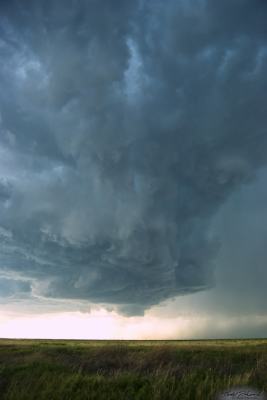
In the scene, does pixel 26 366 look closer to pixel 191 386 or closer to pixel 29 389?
pixel 29 389

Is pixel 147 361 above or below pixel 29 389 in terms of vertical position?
below

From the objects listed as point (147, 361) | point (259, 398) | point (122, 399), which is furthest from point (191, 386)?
point (147, 361)

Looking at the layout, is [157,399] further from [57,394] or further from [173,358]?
[173,358]

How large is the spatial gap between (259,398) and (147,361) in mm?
13170

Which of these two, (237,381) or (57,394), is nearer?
(57,394)

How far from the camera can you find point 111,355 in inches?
950

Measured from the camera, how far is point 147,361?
20.1 metres

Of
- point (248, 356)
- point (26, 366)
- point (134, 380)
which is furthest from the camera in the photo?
point (248, 356)

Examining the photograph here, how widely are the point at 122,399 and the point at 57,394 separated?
298 centimetres

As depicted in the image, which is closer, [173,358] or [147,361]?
[147,361]

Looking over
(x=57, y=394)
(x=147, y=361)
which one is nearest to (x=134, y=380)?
(x=57, y=394)

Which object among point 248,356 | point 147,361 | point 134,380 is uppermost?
point 134,380

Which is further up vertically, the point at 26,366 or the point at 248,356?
the point at 26,366

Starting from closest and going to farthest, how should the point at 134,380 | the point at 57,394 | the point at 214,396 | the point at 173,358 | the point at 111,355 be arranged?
the point at 214,396 < the point at 57,394 < the point at 134,380 < the point at 173,358 < the point at 111,355
